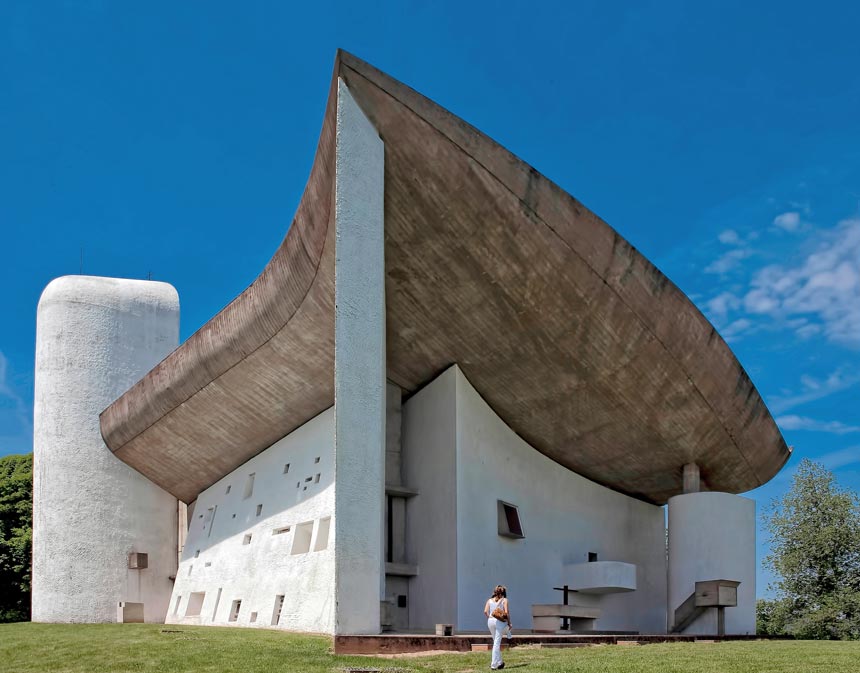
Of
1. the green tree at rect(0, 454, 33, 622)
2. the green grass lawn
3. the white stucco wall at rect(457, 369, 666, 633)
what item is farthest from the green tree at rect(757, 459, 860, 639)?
the green tree at rect(0, 454, 33, 622)

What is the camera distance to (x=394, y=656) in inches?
497

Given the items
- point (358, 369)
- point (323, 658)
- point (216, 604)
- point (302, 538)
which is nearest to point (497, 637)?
point (323, 658)

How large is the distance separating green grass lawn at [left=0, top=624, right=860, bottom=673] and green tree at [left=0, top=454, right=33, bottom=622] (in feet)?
66.5

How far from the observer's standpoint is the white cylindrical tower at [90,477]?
92.2 feet

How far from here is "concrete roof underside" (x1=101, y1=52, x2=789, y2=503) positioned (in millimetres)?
15812

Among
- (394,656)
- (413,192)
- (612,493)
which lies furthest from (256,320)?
(612,493)

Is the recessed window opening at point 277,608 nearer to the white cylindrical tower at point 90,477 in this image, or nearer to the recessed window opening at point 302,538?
the recessed window opening at point 302,538

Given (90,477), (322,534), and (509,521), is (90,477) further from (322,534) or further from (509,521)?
(509,521)

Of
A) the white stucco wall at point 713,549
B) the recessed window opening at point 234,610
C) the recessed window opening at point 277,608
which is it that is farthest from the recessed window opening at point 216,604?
the white stucco wall at point 713,549

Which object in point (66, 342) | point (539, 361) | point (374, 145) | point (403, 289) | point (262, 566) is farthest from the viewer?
point (66, 342)

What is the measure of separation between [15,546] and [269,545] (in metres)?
17.8

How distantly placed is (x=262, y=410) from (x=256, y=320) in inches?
142

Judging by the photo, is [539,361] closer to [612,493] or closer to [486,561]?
[486,561]

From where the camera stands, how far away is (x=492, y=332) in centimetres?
1881
